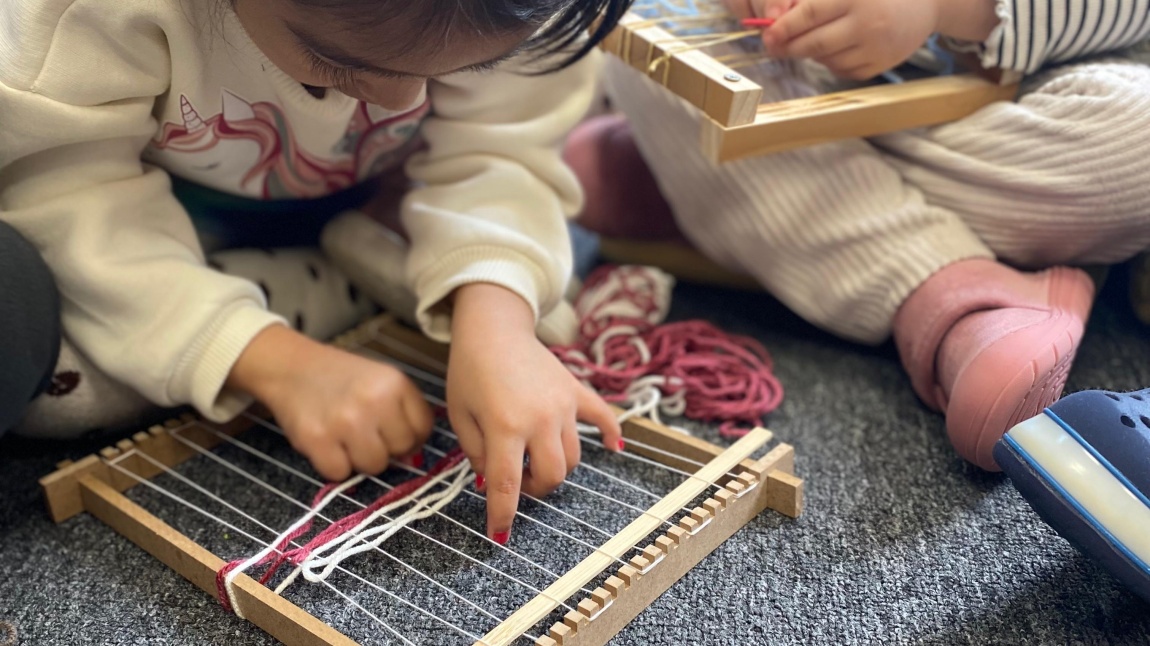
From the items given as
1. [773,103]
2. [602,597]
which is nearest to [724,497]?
[602,597]

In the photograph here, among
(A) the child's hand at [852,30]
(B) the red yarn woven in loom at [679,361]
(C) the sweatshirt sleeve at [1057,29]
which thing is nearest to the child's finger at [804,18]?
(A) the child's hand at [852,30]

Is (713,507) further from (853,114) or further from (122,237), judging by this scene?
(122,237)

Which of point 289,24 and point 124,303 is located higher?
point 289,24

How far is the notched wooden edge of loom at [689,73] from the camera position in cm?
68

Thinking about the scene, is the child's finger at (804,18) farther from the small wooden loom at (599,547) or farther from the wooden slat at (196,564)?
the wooden slat at (196,564)

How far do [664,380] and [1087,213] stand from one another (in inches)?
13.2

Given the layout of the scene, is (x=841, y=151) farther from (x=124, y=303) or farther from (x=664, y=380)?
(x=124, y=303)

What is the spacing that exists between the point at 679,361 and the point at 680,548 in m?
0.24

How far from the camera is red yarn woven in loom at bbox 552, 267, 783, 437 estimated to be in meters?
0.78

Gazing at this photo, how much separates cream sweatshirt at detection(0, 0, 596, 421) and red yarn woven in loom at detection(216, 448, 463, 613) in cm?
11

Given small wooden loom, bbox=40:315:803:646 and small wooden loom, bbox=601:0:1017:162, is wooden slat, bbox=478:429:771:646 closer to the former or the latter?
small wooden loom, bbox=40:315:803:646

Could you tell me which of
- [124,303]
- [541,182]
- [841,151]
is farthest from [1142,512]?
[124,303]

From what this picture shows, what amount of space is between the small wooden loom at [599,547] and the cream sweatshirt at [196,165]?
52 millimetres

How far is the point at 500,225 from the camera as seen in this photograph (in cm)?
80
